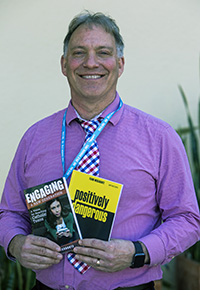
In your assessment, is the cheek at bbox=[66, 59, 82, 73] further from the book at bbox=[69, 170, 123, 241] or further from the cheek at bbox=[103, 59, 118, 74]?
the book at bbox=[69, 170, 123, 241]

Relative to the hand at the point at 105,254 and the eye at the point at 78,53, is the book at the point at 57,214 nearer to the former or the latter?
the hand at the point at 105,254

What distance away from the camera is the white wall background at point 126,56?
3.36 meters

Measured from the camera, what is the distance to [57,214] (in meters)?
1.80

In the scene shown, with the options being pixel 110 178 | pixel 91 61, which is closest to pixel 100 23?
pixel 91 61

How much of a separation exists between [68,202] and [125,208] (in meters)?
0.28

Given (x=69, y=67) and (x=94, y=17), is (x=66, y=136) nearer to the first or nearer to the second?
(x=69, y=67)

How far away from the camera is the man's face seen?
203 cm

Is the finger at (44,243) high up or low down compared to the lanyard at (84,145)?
down

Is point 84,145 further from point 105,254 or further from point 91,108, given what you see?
point 105,254

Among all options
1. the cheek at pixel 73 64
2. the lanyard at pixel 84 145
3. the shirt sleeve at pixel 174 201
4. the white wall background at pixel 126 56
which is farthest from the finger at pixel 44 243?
the white wall background at pixel 126 56

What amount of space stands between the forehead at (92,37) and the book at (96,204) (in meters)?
0.64

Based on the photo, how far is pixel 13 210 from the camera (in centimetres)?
215

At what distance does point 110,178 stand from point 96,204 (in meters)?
0.18

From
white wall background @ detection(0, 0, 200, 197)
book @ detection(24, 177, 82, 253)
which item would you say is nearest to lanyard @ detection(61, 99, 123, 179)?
book @ detection(24, 177, 82, 253)
